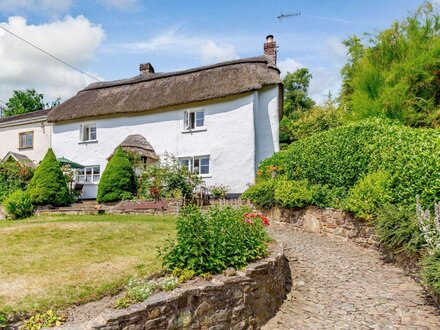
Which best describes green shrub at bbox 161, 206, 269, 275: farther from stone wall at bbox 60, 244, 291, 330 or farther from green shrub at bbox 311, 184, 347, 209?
green shrub at bbox 311, 184, 347, 209

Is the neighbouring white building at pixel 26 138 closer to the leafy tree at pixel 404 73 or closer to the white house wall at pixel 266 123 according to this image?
the white house wall at pixel 266 123

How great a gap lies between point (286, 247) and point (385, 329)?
370 centimetres

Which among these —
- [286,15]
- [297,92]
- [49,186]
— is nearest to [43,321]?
[49,186]

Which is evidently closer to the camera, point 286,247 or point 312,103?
point 286,247

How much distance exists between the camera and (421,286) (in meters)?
6.37

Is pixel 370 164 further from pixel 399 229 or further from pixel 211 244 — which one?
pixel 211 244

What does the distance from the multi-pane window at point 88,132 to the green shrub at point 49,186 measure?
567 centimetres

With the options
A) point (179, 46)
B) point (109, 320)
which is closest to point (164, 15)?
point (179, 46)

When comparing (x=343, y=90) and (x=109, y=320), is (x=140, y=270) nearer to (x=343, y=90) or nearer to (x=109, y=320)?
(x=109, y=320)

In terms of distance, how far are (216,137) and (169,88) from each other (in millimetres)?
4562

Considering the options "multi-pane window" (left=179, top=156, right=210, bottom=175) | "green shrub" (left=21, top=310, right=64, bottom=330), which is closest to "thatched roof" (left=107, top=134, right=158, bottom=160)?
"multi-pane window" (left=179, top=156, right=210, bottom=175)

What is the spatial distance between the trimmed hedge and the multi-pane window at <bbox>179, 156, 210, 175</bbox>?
255 inches

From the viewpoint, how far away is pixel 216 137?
1831 centimetres

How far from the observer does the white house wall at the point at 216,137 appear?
17547mm
